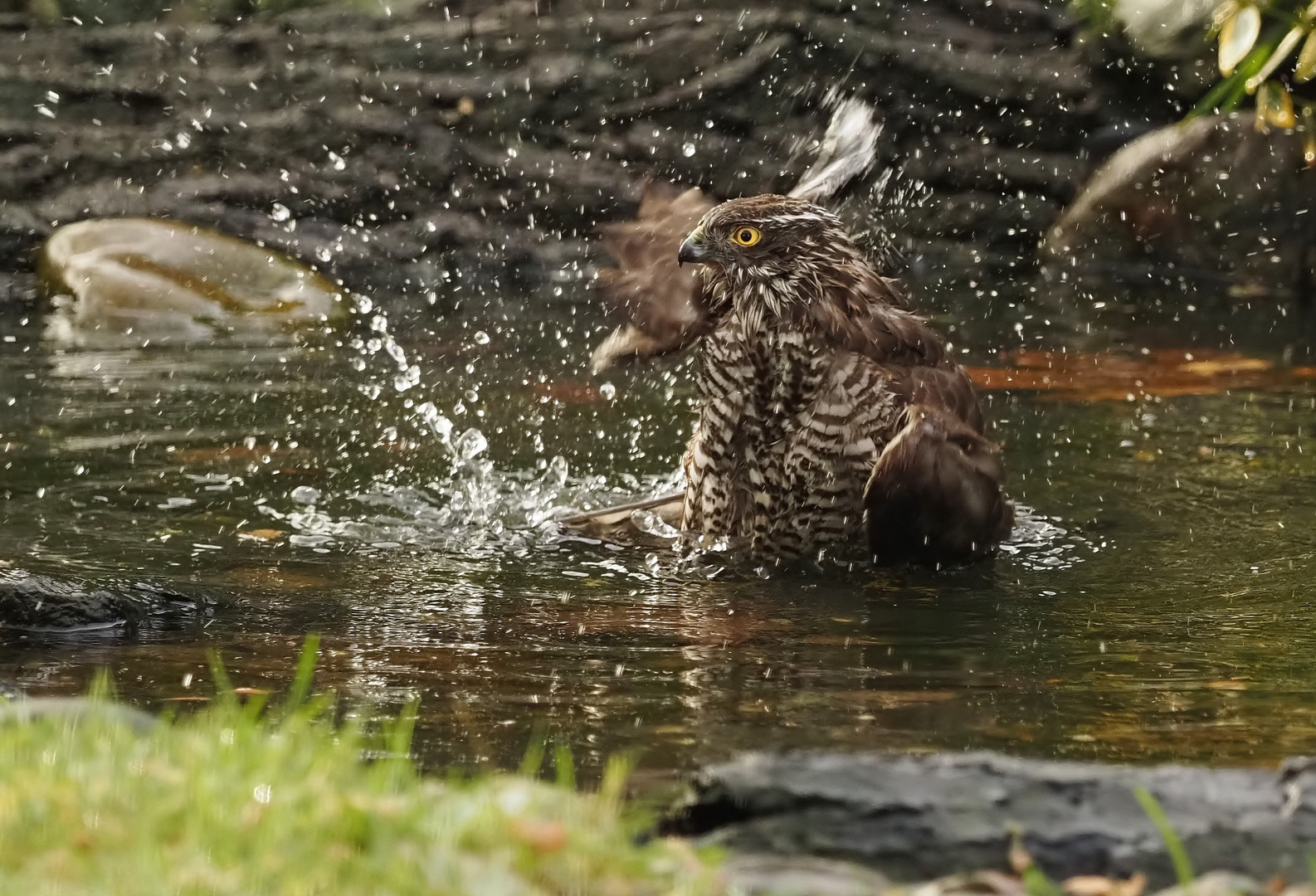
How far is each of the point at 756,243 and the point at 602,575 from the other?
3.88 ft

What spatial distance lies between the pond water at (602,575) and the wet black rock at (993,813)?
676mm

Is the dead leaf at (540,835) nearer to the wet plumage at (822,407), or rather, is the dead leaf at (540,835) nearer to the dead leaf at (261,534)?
the wet plumage at (822,407)

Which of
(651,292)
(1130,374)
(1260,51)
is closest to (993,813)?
(1260,51)

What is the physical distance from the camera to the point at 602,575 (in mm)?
5879

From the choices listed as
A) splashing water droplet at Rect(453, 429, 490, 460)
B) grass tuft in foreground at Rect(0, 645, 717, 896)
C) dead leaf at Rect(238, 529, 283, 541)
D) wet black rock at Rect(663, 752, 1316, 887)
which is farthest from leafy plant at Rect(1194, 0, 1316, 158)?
splashing water droplet at Rect(453, 429, 490, 460)

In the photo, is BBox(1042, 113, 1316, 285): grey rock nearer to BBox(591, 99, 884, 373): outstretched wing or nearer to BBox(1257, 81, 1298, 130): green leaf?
BBox(591, 99, 884, 373): outstretched wing

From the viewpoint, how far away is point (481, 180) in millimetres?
14070

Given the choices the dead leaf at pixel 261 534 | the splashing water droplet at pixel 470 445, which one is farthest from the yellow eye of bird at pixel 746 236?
the splashing water droplet at pixel 470 445

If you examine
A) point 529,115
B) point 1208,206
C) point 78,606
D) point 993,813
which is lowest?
point 993,813

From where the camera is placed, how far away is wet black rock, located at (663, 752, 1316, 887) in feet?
9.23

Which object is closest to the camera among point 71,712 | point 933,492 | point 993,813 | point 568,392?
point 993,813

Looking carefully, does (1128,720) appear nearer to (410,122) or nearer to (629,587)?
(629,587)

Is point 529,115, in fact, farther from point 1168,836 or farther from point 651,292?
point 1168,836

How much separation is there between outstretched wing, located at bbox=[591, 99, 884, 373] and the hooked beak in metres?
0.27
